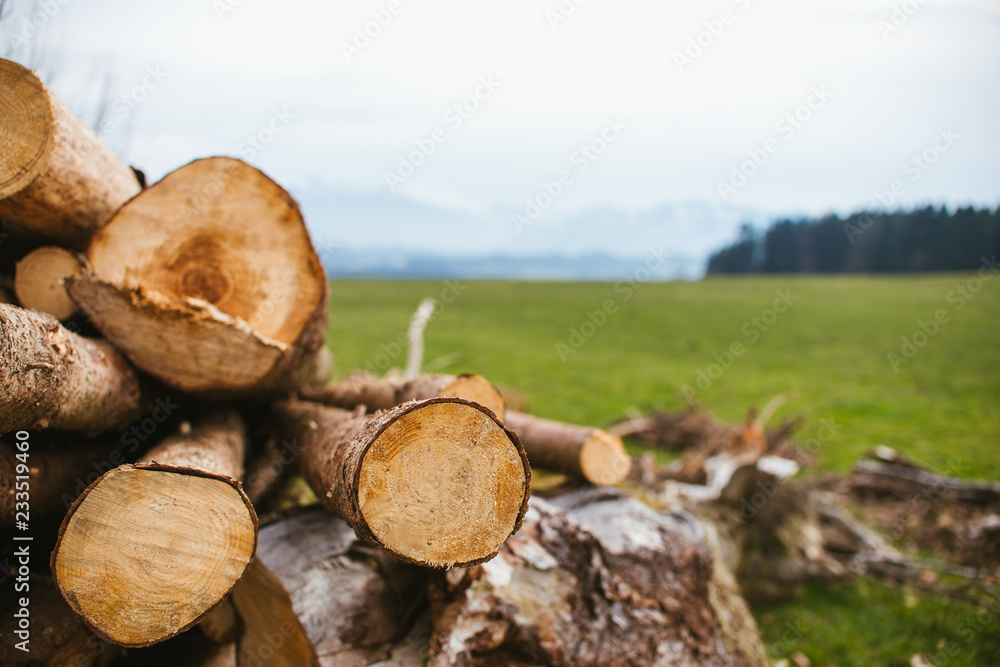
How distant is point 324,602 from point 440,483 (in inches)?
36.2

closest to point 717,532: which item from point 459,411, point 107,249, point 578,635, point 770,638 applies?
point 770,638

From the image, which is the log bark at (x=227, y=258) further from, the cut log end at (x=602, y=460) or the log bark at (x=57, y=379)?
the cut log end at (x=602, y=460)

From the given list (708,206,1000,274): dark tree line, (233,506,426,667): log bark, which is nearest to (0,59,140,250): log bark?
(233,506,426,667): log bark

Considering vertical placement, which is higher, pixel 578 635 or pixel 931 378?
pixel 578 635

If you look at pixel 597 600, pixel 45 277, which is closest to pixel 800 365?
pixel 597 600

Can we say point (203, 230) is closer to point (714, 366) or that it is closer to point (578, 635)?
point (578, 635)

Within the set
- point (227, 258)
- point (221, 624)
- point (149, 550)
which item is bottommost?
point (221, 624)

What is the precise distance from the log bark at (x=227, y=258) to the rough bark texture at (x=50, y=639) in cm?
93

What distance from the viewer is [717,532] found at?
14.6ft

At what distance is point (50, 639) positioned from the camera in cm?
208

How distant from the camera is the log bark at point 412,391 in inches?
116

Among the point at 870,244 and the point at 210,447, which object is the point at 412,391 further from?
the point at 870,244

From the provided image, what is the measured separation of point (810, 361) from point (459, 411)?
16.0 m

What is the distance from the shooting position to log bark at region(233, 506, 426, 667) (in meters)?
2.29
